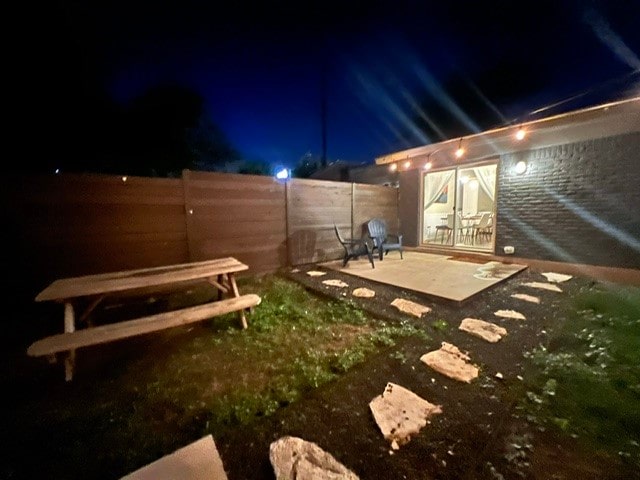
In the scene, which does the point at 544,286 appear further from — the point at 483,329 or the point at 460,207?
the point at 460,207

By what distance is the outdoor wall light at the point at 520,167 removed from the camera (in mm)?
5570

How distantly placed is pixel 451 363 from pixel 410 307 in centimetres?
117

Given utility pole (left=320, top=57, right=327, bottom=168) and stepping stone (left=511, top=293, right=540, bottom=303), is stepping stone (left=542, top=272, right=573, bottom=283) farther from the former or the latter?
utility pole (left=320, top=57, right=327, bottom=168)

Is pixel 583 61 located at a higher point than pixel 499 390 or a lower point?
higher

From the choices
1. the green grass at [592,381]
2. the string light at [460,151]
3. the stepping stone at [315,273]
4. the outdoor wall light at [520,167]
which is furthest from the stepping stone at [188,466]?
the string light at [460,151]

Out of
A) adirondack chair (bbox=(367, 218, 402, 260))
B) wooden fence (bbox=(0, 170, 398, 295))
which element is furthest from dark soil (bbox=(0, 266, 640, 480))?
adirondack chair (bbox=(367, 218, 402, 260))

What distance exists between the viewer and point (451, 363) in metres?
2.14

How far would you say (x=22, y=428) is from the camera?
161 centimetres

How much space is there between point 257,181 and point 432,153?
4.89m

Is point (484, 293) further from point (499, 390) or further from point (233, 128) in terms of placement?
point (233, 128)

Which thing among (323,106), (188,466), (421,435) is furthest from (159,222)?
(323,106)

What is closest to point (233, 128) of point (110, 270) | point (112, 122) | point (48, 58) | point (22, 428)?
point (112, 122)

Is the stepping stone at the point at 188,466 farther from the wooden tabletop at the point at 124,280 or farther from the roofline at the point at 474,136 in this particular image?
the roofline at the point at 474,136

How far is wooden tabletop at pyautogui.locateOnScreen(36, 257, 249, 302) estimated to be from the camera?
88.7 inches
